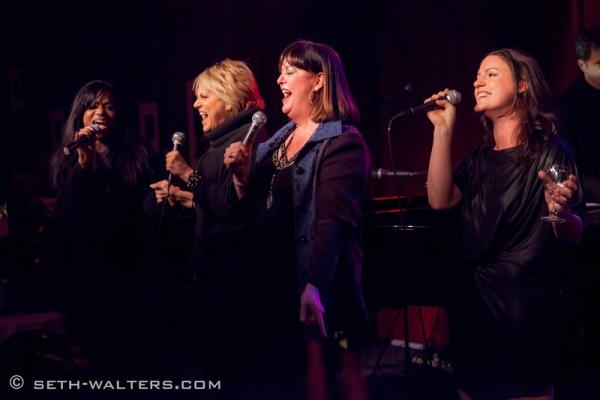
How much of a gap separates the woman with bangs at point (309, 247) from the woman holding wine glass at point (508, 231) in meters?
0.39

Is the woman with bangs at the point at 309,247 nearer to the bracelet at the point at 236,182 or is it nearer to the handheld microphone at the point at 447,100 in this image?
the bracelet at the point at 236,182

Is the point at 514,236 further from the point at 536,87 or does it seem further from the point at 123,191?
the point at 123,191

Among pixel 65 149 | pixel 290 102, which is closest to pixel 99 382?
pixel 65 149

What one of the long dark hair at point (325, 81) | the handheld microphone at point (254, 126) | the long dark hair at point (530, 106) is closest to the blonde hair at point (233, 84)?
the handheld microphone at point (254, 126)

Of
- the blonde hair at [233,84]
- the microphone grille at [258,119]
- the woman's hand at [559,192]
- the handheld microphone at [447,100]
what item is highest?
the blonde hair at [233,84]

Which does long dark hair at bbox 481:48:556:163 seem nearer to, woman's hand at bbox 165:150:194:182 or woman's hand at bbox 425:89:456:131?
woman's hand at bbox 425:89:456:131

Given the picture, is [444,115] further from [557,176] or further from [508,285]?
[508,285]

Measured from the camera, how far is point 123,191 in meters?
3.47

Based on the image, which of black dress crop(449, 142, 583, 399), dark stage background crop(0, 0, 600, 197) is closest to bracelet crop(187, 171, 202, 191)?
dark stage background crop(0, 0, 600, 197)

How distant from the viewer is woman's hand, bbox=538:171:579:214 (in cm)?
216

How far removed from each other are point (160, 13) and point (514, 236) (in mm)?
5707

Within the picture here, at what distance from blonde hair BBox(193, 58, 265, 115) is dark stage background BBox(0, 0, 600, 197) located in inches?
12.6

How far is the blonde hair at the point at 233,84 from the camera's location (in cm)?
327

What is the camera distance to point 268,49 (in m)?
6.28
